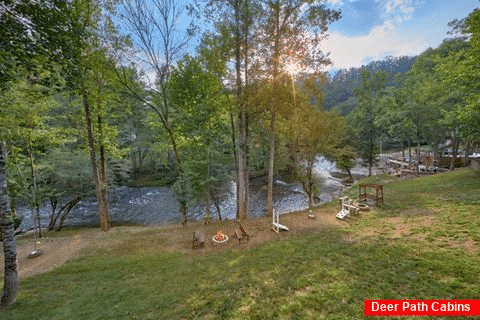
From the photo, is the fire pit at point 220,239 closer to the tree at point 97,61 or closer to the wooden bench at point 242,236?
the wooden bench at point 242,236

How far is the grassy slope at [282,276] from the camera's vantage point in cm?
456

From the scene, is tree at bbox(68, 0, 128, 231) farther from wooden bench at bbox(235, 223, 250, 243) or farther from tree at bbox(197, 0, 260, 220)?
wooden bench at bbox(235, 223, 250, 243)

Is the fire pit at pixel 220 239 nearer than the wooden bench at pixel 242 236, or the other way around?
the wooden bench at pixel 242 236

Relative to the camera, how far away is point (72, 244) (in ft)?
34.3

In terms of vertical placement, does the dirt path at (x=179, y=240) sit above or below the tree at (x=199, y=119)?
below

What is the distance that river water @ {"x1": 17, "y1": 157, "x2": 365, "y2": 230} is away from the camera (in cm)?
1808

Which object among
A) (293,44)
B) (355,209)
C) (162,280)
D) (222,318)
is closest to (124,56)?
(293,44)

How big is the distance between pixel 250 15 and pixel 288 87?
3.93 m

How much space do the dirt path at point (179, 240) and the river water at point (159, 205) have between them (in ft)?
15.6

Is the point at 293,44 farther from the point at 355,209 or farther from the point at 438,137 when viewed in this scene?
the point at 438,137

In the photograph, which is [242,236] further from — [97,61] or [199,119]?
[97,61]

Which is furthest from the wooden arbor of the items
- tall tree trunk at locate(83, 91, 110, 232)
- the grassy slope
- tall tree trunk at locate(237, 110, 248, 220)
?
tall tree trunk at locate(83, 91, 110, 232)

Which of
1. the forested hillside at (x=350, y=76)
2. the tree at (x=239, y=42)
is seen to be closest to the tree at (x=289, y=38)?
the tree at (x=239, y=42)

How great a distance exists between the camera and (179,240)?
1012 centimetres
